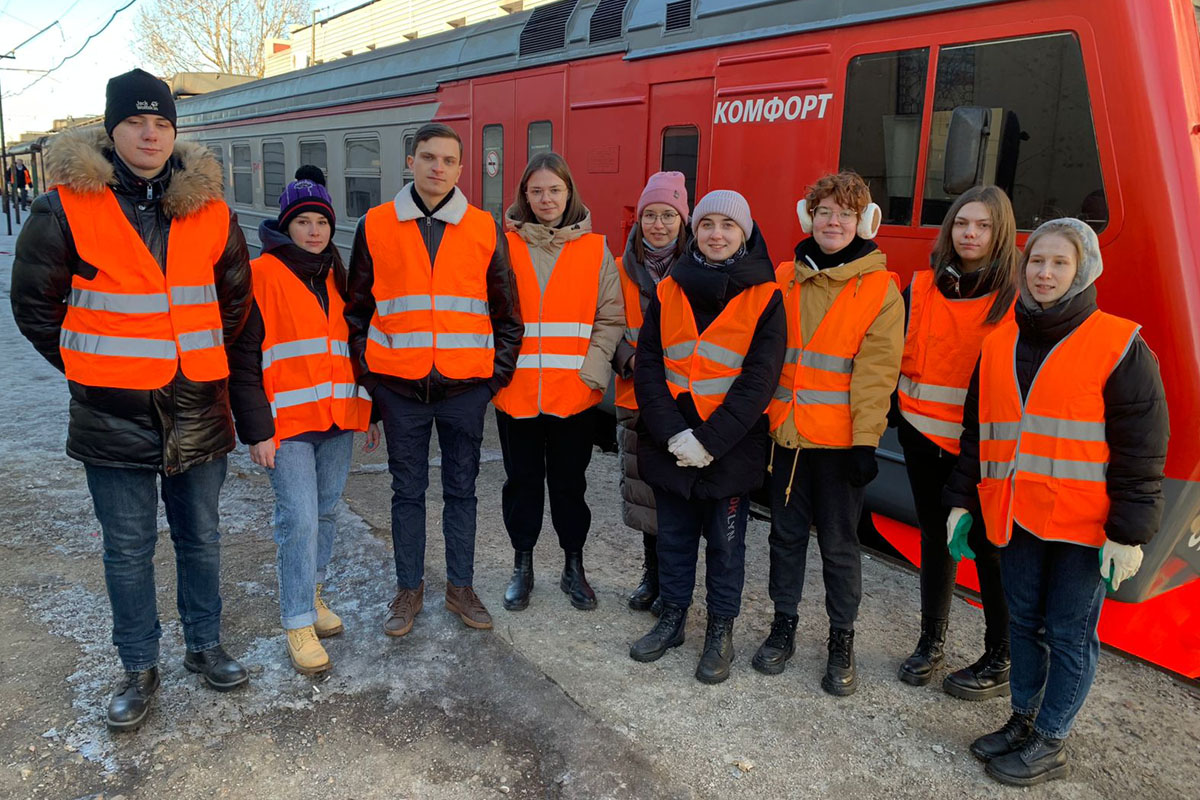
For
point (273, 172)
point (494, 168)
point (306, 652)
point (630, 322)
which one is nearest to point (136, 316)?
point (306, 652)

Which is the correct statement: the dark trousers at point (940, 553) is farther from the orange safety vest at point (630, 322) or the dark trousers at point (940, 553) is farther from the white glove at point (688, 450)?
the orange safety vest at point (630, 322)

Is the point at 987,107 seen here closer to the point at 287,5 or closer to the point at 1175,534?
the point at 1175,534

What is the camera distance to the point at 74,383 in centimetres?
264

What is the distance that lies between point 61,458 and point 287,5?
1537 inches

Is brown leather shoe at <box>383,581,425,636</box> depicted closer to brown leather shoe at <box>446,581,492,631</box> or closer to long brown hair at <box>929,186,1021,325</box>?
brown leather shoe at <box>446,581,492,631</box>

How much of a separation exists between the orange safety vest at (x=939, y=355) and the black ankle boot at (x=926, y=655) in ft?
2.41

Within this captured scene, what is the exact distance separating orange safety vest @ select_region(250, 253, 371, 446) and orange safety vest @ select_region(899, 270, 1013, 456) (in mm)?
2221

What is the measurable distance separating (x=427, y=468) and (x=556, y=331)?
796 millimetres

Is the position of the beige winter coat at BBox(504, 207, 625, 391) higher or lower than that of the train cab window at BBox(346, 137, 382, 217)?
lower

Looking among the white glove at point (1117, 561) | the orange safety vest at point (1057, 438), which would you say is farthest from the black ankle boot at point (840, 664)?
the white glove at point (1117, 561)

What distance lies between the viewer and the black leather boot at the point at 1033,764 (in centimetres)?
267

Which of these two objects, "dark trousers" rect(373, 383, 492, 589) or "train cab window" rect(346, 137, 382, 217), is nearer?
"dark trousers" rect(373, 383, 492, 589)

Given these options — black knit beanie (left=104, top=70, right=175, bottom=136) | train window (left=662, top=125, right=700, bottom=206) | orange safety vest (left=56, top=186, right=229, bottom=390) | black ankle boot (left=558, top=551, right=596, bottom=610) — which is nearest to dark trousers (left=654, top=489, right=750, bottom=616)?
black ankle boot (left=558, top=551, right=596, bottom=610)

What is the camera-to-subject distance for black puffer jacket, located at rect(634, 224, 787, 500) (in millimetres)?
3064
